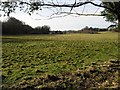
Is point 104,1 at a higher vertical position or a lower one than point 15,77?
higher

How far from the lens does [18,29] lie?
76312 mm

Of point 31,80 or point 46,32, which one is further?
point 46,32

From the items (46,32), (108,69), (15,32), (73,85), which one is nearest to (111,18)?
(108,69)

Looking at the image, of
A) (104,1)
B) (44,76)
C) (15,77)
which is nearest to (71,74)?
(44,76)

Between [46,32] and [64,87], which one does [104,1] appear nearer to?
[64,87]

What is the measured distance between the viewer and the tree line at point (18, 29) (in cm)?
7338

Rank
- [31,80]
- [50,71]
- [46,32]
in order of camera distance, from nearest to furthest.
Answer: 1. [31,80]
2. [50,71]
3. [46,32]

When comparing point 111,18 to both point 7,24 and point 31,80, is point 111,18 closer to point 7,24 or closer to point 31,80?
point 31,80

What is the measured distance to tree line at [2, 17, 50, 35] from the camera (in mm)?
73375

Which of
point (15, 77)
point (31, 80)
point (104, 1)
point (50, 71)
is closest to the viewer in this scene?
point (104, 1)

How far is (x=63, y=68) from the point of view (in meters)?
14.6

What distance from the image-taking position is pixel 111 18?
39.7 ft

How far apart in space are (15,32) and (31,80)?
66332 mm

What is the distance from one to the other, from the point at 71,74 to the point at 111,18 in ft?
9.41
